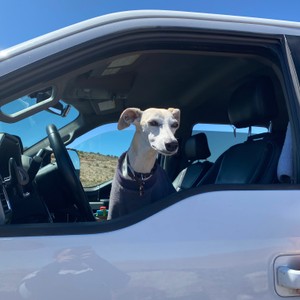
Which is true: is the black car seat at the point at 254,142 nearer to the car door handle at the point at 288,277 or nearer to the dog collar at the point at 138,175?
the dog collar at the point at 138,175

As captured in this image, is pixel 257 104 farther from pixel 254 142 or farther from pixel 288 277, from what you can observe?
pixel 288 277

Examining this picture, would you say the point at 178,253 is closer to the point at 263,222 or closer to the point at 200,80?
the point at 263,222

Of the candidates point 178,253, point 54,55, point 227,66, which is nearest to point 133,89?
point 227,66

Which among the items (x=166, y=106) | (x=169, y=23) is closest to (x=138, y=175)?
(x=169, y=23)

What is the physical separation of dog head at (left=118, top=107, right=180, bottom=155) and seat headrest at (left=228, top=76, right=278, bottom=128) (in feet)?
1.50

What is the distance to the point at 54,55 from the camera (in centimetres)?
132

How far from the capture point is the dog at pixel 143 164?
6.79 ft

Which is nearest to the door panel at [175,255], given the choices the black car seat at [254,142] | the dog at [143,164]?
the black car seat at [254,142]

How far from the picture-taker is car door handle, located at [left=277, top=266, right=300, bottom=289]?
1.23m

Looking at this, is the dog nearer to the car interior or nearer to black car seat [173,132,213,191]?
the car interior

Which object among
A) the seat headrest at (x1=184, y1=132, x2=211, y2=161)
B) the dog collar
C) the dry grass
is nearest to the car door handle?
the dog collar

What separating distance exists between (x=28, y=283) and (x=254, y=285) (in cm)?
65

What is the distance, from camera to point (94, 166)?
347 centimetres

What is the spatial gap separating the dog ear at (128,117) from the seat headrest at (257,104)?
0.69 meters
